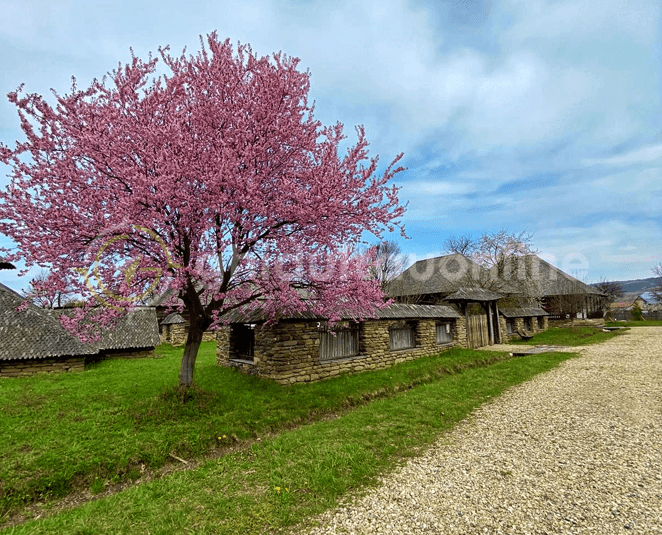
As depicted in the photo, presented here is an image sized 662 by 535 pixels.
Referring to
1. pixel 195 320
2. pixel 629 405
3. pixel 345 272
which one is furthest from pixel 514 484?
pixel 195 320

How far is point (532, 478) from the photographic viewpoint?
511cm

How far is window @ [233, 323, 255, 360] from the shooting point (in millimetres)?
13867

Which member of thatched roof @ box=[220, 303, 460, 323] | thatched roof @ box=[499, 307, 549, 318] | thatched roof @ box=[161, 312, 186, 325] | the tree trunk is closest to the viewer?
the tree trunk

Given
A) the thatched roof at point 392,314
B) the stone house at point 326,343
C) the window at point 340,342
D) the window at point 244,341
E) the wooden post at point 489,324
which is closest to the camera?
the stone house at point 326,343

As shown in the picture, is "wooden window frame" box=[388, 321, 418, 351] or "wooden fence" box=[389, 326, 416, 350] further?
"wooden fence" box=[389, 326, 416, 350]

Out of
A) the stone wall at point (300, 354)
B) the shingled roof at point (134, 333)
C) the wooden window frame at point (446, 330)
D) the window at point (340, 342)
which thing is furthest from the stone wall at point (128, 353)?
the wooden window frame at point (446, 330)

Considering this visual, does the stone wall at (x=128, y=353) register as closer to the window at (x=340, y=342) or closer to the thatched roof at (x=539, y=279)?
the window at (x=340, y=342)

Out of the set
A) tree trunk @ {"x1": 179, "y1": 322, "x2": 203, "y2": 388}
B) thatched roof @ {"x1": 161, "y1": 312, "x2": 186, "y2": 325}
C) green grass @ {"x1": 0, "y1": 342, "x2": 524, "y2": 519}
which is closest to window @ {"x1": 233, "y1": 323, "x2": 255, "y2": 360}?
green grass @ {"x1": 0, "y1": 342, "x2": 524, "y2": 519}

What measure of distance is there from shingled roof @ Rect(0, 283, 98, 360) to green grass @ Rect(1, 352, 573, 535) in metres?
11.9

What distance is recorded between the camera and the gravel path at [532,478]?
404cm

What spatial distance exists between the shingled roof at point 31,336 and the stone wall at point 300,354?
21.2 feet

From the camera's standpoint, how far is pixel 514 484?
194 inches

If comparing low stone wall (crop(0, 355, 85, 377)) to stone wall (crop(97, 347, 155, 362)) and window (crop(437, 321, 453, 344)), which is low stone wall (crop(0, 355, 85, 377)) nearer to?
stone wall (crop(97, 347, 155, 362))

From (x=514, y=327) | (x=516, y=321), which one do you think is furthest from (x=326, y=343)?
(x=516, y=321)
